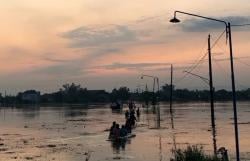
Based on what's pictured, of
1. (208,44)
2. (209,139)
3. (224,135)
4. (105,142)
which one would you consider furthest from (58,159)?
(208,44)

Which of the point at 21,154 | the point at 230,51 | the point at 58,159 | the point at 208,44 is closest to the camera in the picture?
the point at 230,51

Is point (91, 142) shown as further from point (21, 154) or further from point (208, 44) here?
point (208, 44)

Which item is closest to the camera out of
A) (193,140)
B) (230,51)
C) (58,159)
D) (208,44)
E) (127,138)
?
(230,51)

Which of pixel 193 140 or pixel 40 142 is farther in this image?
pixel 40 142

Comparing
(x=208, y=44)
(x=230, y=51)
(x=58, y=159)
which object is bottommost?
(x=58, y=159)

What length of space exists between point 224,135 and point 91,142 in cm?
1073

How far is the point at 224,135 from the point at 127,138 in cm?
774

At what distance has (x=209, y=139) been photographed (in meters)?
43.1

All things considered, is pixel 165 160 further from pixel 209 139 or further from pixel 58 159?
pixel 209 139

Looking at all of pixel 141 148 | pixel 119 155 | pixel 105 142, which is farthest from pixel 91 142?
pixel 119 155

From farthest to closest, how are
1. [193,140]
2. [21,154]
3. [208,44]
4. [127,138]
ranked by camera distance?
[208,44]
[127,138]
[193,140]
[21,154]

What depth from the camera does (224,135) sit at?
46.6 meters

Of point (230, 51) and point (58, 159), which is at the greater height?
point (230, 51)

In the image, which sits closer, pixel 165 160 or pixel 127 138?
pixel 165 160
